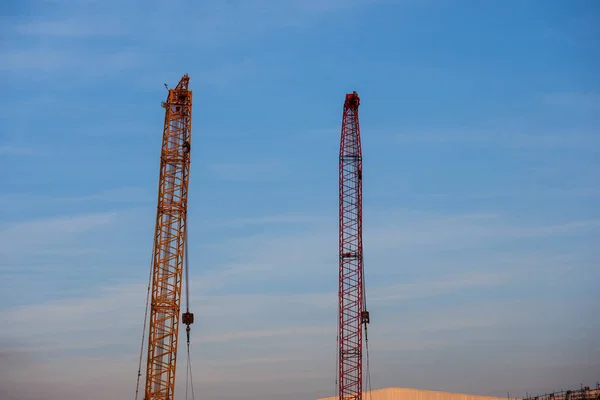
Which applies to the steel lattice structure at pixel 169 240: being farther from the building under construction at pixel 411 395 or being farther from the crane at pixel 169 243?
the building under construction at pixel 411 395

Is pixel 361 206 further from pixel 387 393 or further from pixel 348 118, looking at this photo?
pixel 387 393

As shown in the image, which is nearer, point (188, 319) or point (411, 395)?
point (188, 319)

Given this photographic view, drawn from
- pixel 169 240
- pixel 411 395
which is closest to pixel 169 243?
pixel 169 240

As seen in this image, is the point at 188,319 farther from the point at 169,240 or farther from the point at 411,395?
the point at 411,395

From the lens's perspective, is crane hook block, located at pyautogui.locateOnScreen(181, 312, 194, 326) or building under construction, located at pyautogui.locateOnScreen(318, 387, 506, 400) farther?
building under construction, located at pyautogui.locateOnScreen(318, 387, 506, 400)

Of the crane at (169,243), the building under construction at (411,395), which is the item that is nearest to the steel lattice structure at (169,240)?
the crane at (169,243)

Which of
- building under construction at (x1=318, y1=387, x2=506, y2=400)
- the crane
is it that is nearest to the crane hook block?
the crane

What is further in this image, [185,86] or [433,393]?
[433,393]

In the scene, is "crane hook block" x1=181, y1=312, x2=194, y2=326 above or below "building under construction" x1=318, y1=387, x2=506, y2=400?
above

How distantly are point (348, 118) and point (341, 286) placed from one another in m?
20.5

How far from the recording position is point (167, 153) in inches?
2906

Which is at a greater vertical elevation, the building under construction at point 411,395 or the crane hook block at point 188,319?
the crane hook block at point 188,319

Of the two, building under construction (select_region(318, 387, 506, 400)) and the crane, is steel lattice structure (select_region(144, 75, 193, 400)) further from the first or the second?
building under construction (select_region(318, 387, 506, 400))

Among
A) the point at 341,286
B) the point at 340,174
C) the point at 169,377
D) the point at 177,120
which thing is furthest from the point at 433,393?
the point at 177,120
